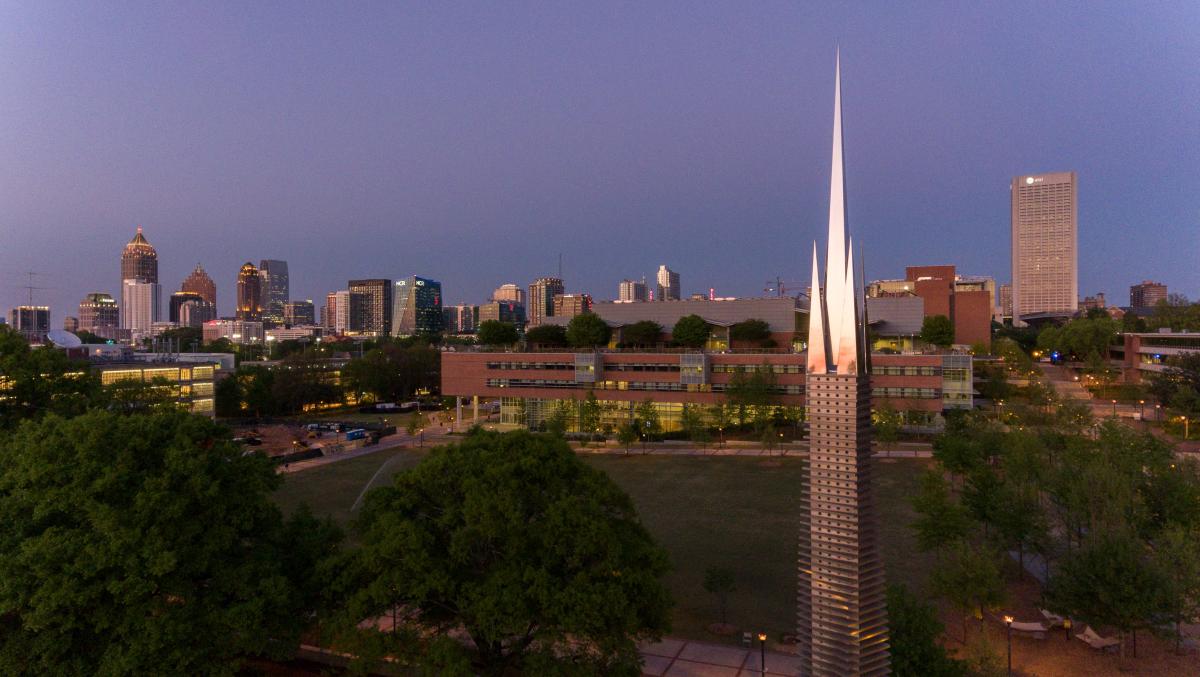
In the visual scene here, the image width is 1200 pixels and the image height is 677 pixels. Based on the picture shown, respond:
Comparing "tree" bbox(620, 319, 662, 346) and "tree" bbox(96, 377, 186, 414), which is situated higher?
"tree" bbox(620, 319, 662, 346)

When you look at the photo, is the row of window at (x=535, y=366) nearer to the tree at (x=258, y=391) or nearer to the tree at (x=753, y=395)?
the tree at (x=753, y=395)

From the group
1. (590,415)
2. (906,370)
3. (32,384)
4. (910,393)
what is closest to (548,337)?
(590,415)

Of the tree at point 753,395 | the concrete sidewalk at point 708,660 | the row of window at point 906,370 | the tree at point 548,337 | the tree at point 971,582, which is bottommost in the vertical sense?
the concrete sidewalk at point 708,660

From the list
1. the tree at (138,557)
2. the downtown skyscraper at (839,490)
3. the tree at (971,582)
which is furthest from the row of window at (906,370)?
the tree at (138,557)

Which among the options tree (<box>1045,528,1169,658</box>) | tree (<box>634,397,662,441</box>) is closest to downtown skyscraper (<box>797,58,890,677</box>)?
tree (<box>1045,528,1169,658</box>)

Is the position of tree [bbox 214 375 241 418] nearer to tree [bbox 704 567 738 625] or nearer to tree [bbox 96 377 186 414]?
tree [bbox 96 377 186 414]

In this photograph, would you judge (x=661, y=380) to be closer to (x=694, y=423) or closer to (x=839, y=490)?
(x=694, y=423)

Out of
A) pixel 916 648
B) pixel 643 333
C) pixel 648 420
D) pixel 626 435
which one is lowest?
pixel 626 435
